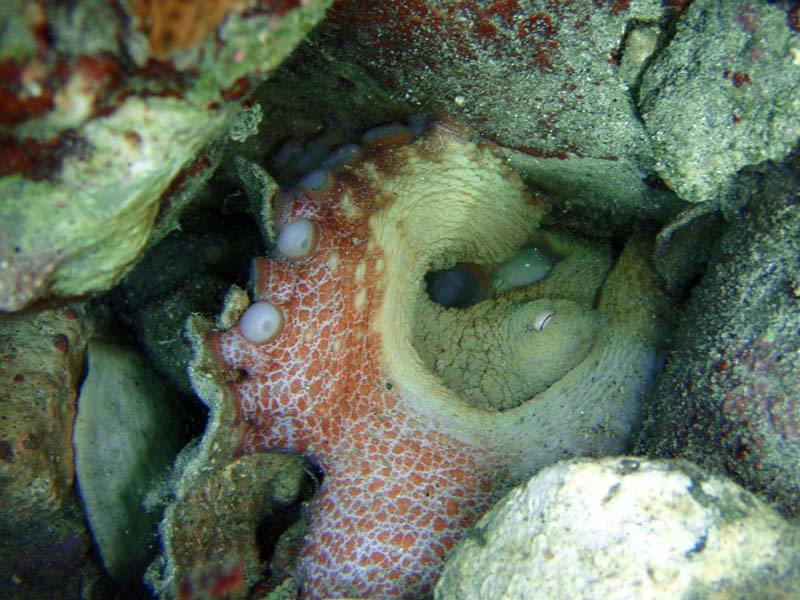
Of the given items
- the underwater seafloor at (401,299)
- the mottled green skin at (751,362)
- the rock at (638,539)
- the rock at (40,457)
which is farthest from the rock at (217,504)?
the mottled green skin at (751,362)

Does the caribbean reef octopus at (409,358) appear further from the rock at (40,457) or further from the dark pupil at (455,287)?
the rock at (40,457)

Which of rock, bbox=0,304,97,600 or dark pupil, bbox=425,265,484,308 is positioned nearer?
rock, bbox=0,304,97,600

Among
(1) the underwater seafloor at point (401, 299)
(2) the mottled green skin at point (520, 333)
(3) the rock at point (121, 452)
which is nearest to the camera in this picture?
(1) the underwater seafloor at point (401, 299)

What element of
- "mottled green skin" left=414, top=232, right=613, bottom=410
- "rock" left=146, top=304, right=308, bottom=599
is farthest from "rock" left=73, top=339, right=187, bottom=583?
"mottled green skin" left=414, top=232, right=613, bottom=410

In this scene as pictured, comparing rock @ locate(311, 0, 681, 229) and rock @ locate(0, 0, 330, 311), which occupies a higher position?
rock @ locate(311, 0, 681, 229)

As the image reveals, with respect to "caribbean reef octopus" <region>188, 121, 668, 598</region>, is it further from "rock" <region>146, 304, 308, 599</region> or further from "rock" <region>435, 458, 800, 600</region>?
"rock" <region>435, 458, 800, 600</region>

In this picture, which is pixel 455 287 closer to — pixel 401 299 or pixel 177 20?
pixel 401 299

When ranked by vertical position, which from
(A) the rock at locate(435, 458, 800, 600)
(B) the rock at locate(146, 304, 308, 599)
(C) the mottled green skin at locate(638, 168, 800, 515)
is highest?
(C) the mottled green skin at locate(638, 168, 800, 515)
